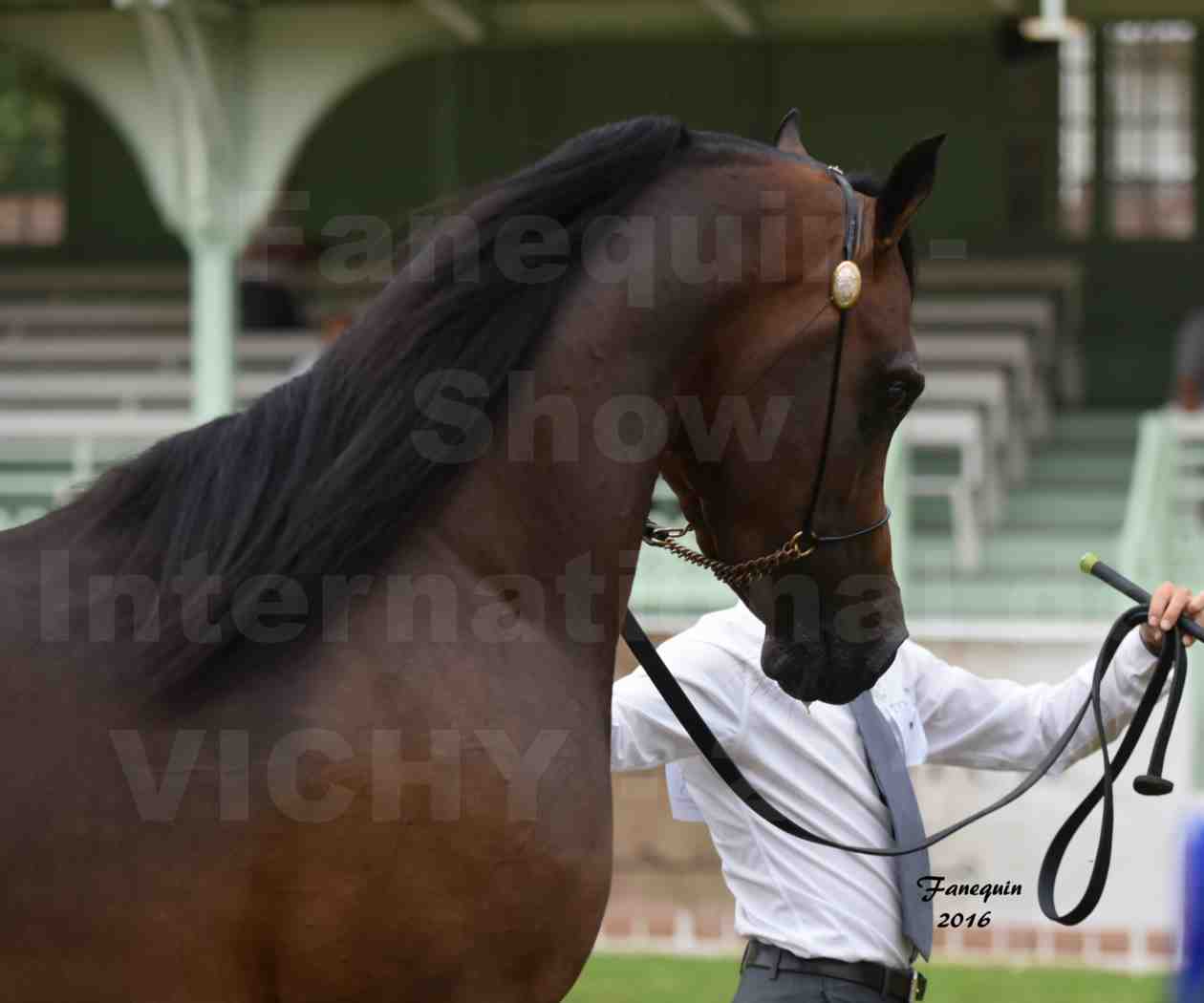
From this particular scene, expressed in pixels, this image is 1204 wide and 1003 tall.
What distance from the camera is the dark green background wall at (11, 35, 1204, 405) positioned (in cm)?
1207

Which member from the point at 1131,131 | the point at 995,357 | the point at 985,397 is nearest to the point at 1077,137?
the point at 1131,131

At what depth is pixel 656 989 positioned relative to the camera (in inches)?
250

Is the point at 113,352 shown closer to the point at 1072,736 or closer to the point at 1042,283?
the point at 1042,283

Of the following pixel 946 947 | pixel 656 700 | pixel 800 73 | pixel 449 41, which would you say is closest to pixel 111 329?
pixel 449 41

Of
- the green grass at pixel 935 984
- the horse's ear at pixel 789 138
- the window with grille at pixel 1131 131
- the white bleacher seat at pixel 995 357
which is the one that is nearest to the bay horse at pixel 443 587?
the horse's ear at pixel 789 138

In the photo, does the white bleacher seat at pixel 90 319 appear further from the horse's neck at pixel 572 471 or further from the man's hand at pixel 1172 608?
the horse's neck at pixel 572 471

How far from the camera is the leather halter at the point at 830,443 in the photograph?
265 centimetres

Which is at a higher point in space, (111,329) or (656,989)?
(111,329)

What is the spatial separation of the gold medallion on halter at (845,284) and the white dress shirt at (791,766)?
0.71 m

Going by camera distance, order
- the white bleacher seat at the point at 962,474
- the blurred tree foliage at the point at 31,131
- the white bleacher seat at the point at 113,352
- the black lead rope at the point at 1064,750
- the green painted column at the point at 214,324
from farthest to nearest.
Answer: the blurred tree foliage at the point at 31,131
the white bleacher seat at the point at 113,352
the green painted column at the point at 214,324
the white bleacher seat at the point at 962,474
the black lead rope at the point at 1064,750

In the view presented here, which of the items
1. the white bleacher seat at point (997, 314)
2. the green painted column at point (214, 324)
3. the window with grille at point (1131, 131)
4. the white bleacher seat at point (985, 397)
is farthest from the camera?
the window with grille at point (1131, 131)

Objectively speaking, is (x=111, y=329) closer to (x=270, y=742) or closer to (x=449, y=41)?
(x=449, y=41)

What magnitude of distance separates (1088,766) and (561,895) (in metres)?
4.82

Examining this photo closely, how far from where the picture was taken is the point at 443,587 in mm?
2545
